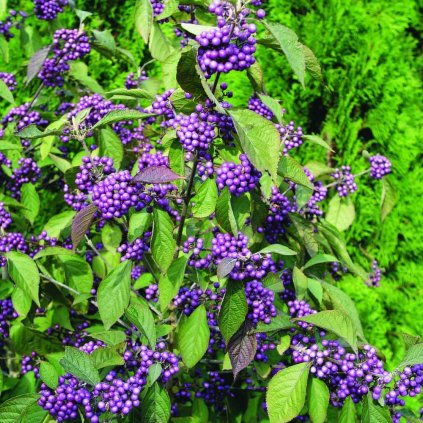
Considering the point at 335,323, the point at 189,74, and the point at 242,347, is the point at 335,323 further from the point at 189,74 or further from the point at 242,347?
the point at 189,74

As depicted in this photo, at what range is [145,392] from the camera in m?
2.18

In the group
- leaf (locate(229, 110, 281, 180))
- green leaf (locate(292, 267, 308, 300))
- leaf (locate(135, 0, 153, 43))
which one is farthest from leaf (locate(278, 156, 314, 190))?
leaf (locate(135, 0, 153, 43))

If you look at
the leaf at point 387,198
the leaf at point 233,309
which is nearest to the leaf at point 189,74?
the leaf at point 233,309

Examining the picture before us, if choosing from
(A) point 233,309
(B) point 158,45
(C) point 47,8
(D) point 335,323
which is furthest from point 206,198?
(C) point 47,8

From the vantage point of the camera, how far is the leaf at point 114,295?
2.18 m

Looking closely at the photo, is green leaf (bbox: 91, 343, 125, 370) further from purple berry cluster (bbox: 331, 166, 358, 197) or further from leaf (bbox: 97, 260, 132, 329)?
purple berry cluster (bbox: 331, 166, 358, 197)

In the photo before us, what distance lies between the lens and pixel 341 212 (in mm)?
3678

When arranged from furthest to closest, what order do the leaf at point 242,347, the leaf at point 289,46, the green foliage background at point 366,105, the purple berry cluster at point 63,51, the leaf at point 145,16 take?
Result: 1. the green foliage background at point 366,105
2. the purple berry cluster at point 63,51
3. the leaf at point 145,16
4. the leaf at point 242,347
5. the leaf at point 289,46

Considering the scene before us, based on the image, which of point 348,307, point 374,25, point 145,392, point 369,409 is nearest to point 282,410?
point 369,409

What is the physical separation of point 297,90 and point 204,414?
3.14 meters

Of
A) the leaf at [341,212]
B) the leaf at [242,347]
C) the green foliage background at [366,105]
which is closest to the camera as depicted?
the leaf at [242,347]

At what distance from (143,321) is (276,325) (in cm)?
52

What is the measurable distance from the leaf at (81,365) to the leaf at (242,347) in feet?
1.65

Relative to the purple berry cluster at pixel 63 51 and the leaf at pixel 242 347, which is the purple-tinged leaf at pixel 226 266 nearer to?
the leaf at pixel 242 347
